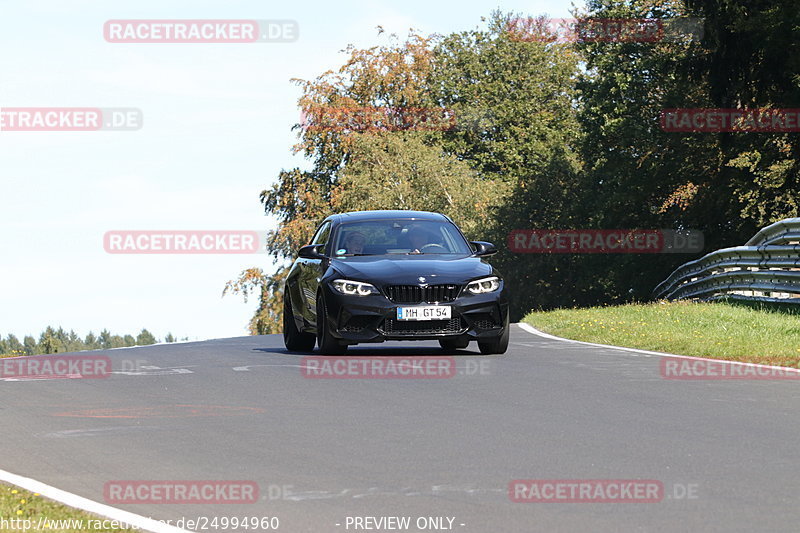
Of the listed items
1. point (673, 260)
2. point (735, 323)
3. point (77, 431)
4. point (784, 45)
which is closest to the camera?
point (77, 431)

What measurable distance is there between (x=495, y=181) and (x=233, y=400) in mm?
53319

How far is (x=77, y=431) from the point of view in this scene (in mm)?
10195

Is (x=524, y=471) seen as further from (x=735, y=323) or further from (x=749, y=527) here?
(x=735, y=323)

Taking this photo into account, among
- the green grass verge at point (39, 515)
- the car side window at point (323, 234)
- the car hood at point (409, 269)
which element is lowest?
the green grass verge at point (39, 515)

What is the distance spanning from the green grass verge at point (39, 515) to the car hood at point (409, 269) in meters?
8.90

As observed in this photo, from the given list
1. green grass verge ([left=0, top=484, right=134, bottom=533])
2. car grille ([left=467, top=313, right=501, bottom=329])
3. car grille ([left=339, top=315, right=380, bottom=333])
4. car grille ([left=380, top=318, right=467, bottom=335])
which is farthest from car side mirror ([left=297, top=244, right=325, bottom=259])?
green grass verge ([left=0, top=484, right=134, bottom=533])

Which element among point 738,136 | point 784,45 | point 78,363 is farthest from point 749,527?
point 738,136

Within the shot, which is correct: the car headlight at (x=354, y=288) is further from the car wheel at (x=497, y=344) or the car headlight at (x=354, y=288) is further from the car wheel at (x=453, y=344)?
the car wheel at (x=453, y=344)

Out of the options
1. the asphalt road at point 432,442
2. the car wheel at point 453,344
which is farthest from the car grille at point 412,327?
the car wheel at point 453,344

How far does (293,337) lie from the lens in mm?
18750

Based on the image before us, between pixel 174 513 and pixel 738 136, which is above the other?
pixel 738 136

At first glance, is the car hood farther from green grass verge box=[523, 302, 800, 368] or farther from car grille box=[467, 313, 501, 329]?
green grass verge box=[523, 302, 800, 368]

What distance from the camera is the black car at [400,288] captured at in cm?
1591

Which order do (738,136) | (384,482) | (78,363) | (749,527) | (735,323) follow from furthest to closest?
(738,136)
(735,323)
(78,363)
(384,482)
(749,527)
